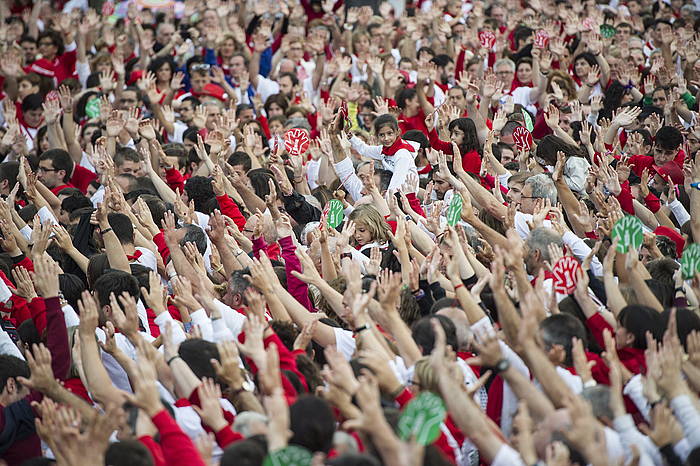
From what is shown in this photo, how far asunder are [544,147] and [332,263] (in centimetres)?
239

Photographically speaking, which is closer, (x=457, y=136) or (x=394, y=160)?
(x=394, y=160)

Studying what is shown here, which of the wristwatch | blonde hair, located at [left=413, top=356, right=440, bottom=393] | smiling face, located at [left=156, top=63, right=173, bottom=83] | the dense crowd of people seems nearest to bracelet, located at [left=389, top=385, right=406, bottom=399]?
the dense crowd of people

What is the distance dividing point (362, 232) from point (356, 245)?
0.52ft

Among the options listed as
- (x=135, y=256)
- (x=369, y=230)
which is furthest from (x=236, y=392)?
(x=135, y=256)

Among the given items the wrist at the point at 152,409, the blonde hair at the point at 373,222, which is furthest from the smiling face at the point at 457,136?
the wrist at the point at 152,409

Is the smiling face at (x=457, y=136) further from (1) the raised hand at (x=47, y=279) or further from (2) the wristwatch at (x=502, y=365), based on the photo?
(2) the wristwatch at (x=502, y=365)

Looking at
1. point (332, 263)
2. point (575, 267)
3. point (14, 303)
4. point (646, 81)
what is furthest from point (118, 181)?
point (646, 81)

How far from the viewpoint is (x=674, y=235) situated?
252 inches

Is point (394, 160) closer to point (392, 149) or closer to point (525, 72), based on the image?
point (392, 149)

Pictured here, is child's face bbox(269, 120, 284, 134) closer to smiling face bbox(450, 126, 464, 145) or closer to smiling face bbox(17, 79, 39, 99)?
smiling face bbox(450, 126, 464, 145)

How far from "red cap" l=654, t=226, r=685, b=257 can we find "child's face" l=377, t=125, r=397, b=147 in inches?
88.4

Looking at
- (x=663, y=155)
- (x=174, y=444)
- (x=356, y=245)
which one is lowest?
(x=663, y=155)

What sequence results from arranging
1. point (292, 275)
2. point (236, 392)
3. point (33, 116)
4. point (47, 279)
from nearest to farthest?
point (236, 392) → point (47, 279) → point (292, 275) → point (33, 116)

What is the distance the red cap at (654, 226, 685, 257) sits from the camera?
6.29m
